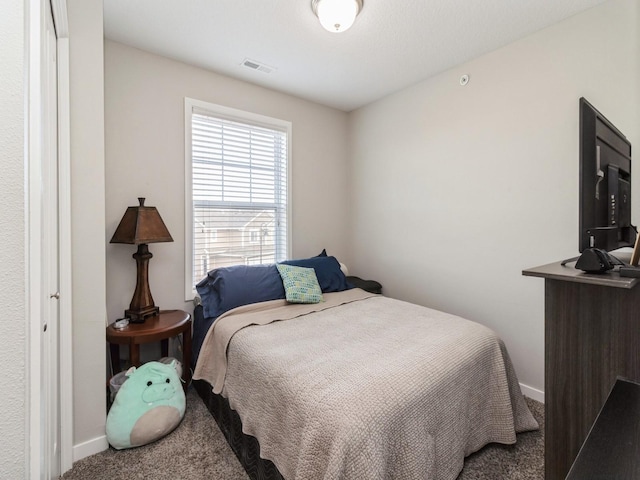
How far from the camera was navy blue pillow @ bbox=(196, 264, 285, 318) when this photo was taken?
89.0 inches

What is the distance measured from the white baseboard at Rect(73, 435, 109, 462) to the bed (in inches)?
22.8

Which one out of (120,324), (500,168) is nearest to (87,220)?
(120,324)

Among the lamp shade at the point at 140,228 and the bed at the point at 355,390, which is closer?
the bed at the point at 355,390

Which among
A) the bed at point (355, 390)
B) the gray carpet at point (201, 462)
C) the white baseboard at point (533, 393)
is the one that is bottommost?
the gray carpet at point (201, 462)

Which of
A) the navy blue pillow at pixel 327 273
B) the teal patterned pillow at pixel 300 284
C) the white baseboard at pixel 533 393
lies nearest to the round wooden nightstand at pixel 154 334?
the teal patterned pillow at pixel 300 284

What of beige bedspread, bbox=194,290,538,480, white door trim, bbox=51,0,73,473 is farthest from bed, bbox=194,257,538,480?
white door trim, bbox=51,0,73,473

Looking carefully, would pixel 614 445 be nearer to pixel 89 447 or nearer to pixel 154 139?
pixel 89 447

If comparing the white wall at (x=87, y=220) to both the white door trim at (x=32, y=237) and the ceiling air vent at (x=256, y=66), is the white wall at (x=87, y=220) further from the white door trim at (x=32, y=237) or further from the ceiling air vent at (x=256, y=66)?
the white door trim at (x=32, y=237)

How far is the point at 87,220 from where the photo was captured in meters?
1.66

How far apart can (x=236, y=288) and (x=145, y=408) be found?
91cm

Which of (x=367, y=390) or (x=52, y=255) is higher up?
(x=52, y=255)

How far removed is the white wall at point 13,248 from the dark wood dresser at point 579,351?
4.60 feet

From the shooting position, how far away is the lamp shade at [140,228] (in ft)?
6.68

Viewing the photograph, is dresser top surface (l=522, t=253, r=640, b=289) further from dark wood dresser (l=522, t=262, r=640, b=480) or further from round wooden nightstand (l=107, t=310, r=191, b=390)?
round wooden nightstand (l=107, t=310, r=191, b=390)
